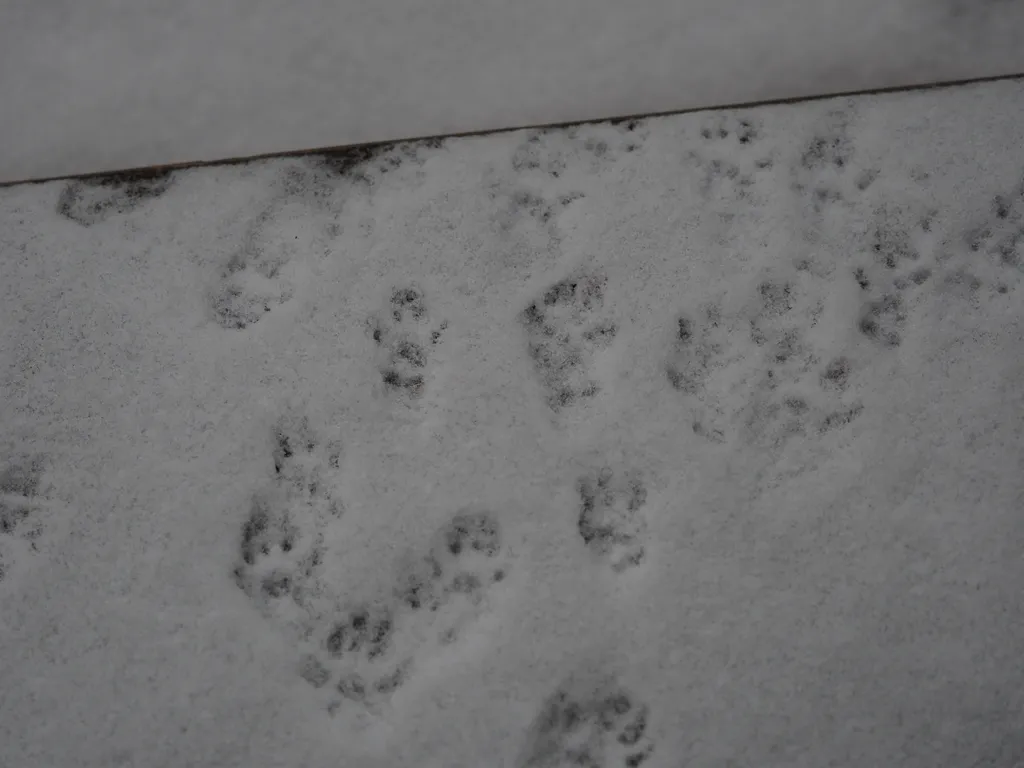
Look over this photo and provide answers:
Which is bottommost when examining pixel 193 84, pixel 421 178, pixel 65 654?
pixel 65 654

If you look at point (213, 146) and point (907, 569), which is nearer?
point (907, 569)

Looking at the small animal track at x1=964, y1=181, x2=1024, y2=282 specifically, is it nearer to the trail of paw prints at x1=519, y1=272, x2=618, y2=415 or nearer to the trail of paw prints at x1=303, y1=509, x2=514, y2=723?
the trail of paw prints at x1=519, y1=272, x2=618, y2=415

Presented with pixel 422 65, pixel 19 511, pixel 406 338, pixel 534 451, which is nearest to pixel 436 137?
pixel 422 65

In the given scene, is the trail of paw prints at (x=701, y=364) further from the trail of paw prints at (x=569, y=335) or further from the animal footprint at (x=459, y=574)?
the animal footprint at (x=459, y=574)

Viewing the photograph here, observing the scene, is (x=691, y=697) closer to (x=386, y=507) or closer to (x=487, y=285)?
(x=386, y=507)

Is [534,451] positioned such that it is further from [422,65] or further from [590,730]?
[422,65]

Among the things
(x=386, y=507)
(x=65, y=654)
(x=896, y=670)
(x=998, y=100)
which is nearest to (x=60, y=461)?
(x=65, y=654)
